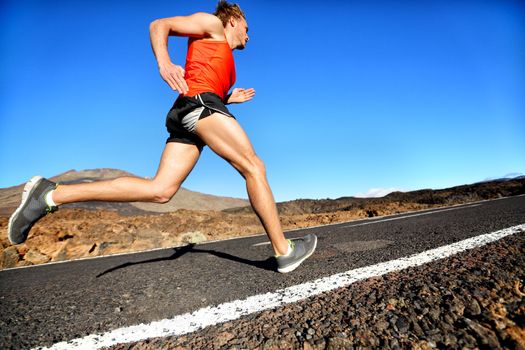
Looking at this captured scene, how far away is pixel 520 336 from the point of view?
0.94 meters

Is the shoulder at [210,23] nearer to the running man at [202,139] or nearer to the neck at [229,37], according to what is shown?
the running man at [202,139]

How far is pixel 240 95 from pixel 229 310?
7.12 feet

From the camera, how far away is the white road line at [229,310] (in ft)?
A: 4.14

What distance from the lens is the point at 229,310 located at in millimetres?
1454

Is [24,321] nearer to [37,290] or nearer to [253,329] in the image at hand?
[37,290]

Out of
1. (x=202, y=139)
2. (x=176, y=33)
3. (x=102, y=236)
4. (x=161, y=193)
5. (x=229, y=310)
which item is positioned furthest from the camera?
(x=102, y=236)

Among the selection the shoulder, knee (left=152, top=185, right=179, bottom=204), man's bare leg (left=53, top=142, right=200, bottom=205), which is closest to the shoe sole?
man's bare leg (left=53, top=142, right=200, bottom=205)

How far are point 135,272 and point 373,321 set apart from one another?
7.98 ft

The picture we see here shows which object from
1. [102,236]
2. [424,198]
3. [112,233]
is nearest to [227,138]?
[102,236]

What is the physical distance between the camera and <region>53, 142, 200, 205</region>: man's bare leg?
225cm

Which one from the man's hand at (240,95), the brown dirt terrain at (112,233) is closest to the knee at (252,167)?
the man's hand at (240,95)

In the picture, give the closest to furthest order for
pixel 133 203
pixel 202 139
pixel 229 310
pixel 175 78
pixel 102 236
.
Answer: pixel 229 310 < pixel 175 78 < pixel 202 139 < pixel 102 236 < pixel 133 203

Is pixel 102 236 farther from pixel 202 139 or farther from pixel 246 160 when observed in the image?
pixel 246 160

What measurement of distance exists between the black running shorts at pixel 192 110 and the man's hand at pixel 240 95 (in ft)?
2.48
